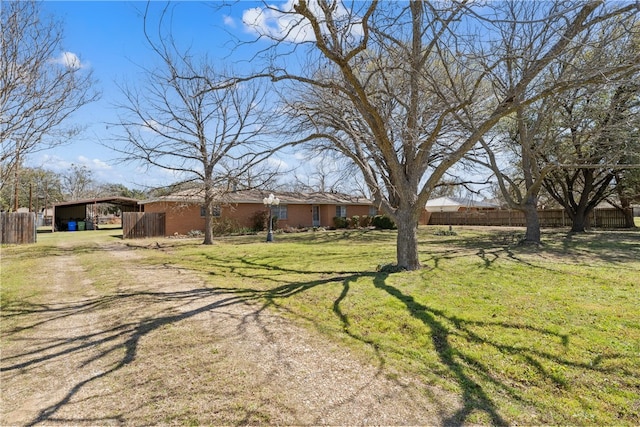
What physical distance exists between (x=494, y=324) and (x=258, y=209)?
20713 mm

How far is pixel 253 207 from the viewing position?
23.7m

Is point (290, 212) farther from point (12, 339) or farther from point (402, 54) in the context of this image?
point (12, 339)

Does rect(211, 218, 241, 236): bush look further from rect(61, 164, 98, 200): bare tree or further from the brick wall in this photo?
rect(61, 164, 98, 200): bare tree

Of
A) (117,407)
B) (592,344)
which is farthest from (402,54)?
(117,407)

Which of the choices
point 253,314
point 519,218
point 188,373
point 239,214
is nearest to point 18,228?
point 239,214

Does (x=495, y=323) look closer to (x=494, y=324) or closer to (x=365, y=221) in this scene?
(x=494, y=324)

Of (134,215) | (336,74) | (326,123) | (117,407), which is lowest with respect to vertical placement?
(117,407)

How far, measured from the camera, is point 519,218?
2875cm

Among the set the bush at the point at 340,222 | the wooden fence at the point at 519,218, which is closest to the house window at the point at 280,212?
the bush at the point at 340,222

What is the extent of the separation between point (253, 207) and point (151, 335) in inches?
775

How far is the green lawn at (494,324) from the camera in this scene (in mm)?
2902

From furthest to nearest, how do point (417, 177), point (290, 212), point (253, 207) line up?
point (290, 212)
point (253, 207)
point (417, 177)

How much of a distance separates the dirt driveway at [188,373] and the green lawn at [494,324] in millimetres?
388

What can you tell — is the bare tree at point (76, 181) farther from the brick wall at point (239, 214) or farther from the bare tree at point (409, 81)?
the bare tree at point (409, 81)
